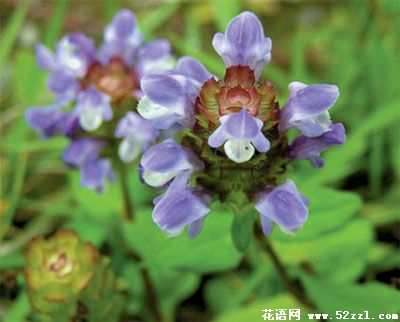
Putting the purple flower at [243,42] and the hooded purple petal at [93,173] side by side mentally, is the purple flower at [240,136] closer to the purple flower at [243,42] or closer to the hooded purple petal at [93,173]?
the purple flower at [243,42]

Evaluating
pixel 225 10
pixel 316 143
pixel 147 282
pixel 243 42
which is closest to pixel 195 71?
pixel 243 42

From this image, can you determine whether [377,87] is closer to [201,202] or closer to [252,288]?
[252,288]

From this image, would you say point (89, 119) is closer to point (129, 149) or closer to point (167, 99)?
point (129, 149)

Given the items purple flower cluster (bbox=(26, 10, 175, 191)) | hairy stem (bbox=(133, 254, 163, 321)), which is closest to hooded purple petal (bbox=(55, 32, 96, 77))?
purple flower cluster (bbox=(26, 10, 175, 191))

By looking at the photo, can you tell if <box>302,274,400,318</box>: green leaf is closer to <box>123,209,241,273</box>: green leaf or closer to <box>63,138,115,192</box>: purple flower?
<box>123,209,241,273</box>: green leaf

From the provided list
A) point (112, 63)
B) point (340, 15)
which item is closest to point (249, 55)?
point (112, 63)

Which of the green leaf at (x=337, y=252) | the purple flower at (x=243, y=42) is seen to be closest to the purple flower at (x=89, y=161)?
the green leaf at (x=337, y=252)
